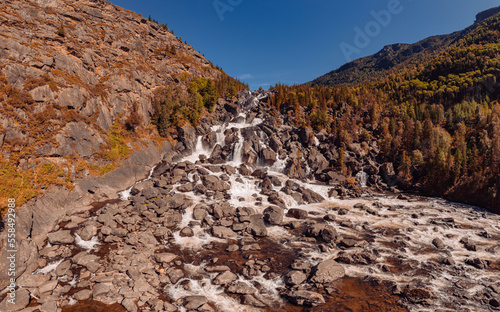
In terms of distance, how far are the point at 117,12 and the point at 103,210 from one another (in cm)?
8580

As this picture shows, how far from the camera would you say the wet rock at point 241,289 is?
16.6m

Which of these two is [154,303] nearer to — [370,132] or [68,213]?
[68,213]

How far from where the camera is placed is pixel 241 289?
55.4ft

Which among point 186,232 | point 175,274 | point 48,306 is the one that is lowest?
point 175,274

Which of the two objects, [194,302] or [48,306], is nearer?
[48,306]

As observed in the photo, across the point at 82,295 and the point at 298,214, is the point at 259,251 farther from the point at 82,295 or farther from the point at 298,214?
the point at 82,295

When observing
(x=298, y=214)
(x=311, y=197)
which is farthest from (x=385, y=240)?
(x=311, y=197)

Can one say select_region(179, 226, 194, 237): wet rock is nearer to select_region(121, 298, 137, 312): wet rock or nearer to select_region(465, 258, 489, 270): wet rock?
select_region(121, 298, 137, 312): wet rock

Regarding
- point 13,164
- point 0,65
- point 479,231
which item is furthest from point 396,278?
point 0,65

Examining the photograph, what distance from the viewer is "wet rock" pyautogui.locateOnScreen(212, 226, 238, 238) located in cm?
2614

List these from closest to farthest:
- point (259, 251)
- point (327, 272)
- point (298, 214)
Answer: point (327, 272) < point (259, 251) < point (298, 214)

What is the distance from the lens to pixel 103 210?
26719mm

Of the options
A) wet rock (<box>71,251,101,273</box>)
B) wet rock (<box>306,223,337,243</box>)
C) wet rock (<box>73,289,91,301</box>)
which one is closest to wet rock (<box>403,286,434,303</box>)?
wet rock (<box>306,223,337,243</box>)

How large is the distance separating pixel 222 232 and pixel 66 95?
3487 cm
